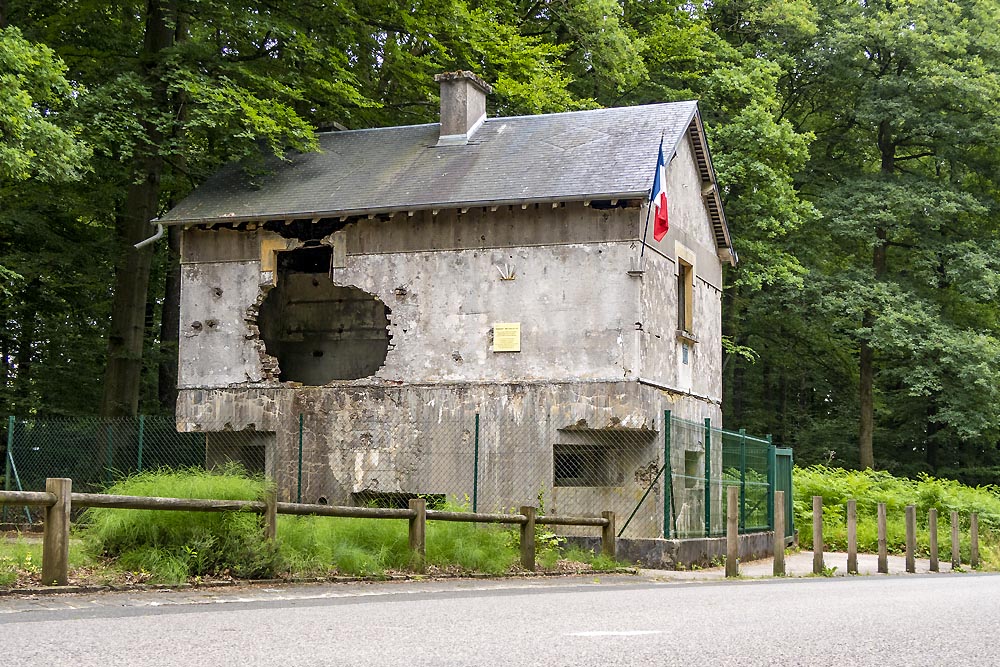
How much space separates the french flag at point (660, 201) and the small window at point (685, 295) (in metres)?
1.88

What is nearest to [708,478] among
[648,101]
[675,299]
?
[675,299]

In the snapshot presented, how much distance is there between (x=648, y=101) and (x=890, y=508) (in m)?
13.4

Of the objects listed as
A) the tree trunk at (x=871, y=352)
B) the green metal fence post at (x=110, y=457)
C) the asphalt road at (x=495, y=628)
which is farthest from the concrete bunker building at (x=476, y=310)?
the tree trunk at (x=871, y=352)

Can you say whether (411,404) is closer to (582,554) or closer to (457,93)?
(582,554)

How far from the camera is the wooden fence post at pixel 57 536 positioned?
35.6 ft

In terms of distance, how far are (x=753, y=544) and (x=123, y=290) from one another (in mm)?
15030

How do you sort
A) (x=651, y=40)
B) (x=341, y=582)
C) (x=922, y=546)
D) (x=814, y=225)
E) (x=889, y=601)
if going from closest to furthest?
(x=889, y=601), (x=341, y=582), (x=922, y=546), (x=651, y=40), (x=814, y=225)

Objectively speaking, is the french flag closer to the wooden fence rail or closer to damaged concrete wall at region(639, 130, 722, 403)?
damaged concrete wall at region(639, 130, 722, 403)

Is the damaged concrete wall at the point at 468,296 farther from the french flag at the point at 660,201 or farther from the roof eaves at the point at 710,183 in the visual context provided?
the roof eaves at the point at 710,183

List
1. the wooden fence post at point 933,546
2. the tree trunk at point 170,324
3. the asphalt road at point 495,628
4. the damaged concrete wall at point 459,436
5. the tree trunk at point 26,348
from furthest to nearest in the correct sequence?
the tree trunk at point 170,324 < the tree trunk at point 26,348 < the wooden fence post at point 933,546 < the damaged concrete wall at point 459,436 < the asphalt road at point 495,628

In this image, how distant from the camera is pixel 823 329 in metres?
39.5

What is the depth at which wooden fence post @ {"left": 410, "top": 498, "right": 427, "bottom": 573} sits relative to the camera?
48.7ft

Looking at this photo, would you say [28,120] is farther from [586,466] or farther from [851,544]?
[851,544]

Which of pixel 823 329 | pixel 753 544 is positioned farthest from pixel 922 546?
pixel 823 329
